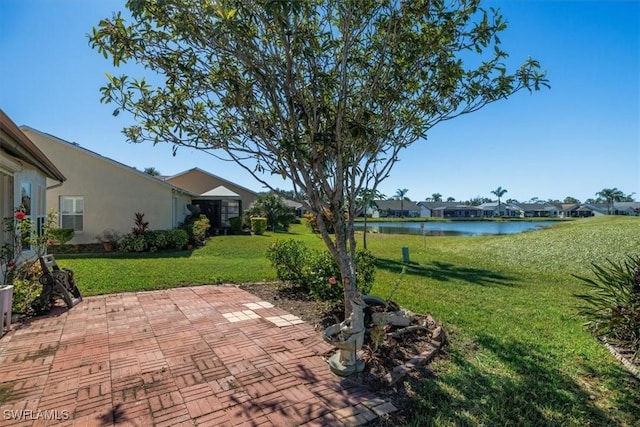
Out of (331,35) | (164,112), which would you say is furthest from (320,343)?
(331,35)

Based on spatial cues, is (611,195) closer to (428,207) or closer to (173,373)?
(428,207)

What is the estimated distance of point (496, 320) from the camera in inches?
245

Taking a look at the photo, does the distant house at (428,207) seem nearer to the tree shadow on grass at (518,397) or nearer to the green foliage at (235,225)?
the green foliage at (235,225)

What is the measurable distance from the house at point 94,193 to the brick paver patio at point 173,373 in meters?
11.7

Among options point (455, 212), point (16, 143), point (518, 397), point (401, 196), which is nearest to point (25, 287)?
point (16, 143)

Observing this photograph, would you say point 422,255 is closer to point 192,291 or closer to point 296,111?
point 192,291

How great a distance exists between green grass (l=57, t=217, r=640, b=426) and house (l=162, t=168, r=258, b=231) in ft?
29.6

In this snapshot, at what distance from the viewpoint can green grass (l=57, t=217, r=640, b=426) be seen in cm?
331

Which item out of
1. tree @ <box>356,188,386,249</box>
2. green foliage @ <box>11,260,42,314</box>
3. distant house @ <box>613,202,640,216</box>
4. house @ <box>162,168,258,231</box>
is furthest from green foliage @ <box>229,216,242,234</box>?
distant house @ <box>613,202,640,216</box>

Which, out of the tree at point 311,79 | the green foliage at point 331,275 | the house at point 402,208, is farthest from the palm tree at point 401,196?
the tree at point 311,79

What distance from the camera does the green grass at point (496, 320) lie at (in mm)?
3312

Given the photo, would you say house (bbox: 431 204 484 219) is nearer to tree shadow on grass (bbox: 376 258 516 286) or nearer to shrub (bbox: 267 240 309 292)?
tree shadow on grass (bbox: 376 258 516 286)

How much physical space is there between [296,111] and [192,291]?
559cm

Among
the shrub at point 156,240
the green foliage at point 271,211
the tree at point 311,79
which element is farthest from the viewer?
the green foliage at point 271,211
